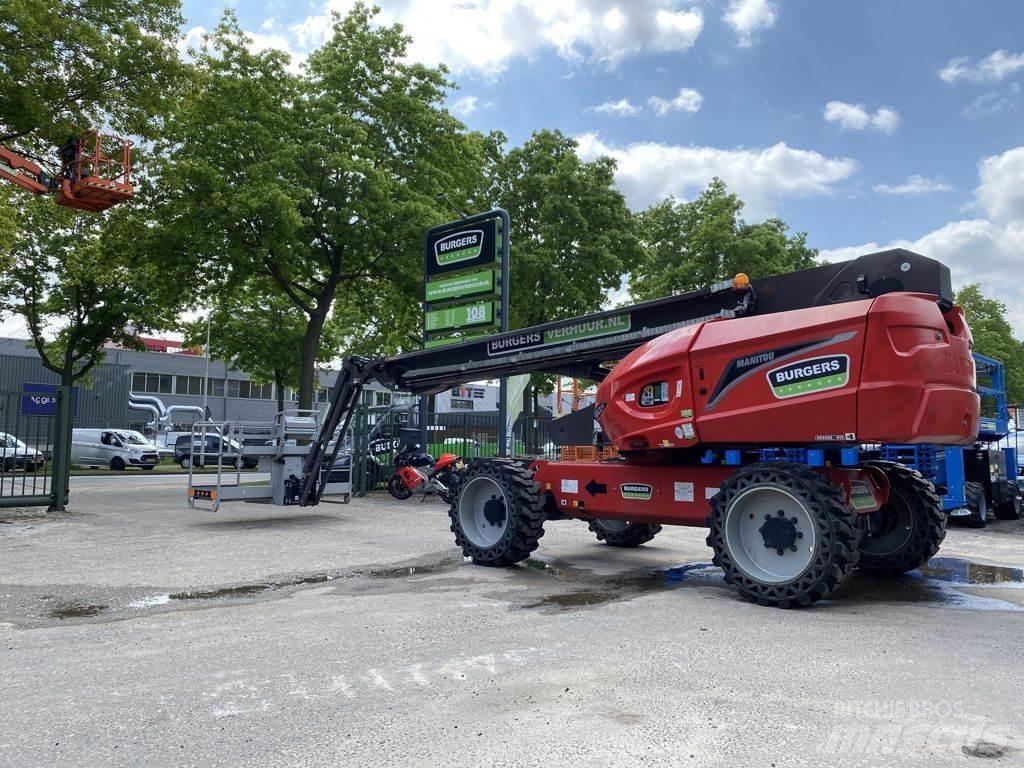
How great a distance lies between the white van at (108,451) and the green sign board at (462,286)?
22.2 metres

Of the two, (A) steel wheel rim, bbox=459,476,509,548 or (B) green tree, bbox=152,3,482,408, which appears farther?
(B) green tree, bbox=152,3,482,408

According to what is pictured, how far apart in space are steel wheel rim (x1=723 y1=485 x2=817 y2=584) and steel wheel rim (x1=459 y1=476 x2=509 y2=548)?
289 cm

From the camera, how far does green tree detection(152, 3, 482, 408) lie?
18.6m

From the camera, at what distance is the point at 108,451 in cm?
3331

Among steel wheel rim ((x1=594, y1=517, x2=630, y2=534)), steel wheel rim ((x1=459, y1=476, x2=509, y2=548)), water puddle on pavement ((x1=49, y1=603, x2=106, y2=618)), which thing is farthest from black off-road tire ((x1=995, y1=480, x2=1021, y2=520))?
water puddle on pavement ((x1=49, y1=603, x2=106, y2=618))

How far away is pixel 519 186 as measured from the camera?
2694 centimetres

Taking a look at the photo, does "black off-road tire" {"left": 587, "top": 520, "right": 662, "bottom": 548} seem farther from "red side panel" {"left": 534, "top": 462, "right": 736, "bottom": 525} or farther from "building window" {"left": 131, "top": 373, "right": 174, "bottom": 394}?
"building window" {"left": 131, "top": 373, "right": 174, "bottom": 394}

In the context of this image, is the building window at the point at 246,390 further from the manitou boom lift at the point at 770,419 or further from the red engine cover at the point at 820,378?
the red engine cover at the point at 820,378

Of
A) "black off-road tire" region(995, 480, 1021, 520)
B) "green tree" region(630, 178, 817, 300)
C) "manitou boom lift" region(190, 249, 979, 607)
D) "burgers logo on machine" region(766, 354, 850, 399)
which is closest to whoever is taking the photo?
A: "manitou boom lift" region(190, 249, 979, 607)

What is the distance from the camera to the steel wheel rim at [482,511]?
356 inches

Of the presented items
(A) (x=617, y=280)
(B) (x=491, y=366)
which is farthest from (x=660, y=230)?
(B) (x=491, y=366)

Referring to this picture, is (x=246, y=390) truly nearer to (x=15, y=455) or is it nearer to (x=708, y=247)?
(x=708, y=247)

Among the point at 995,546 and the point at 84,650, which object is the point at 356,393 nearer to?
the point at 84,650

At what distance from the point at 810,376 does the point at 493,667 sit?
11.9 feet
